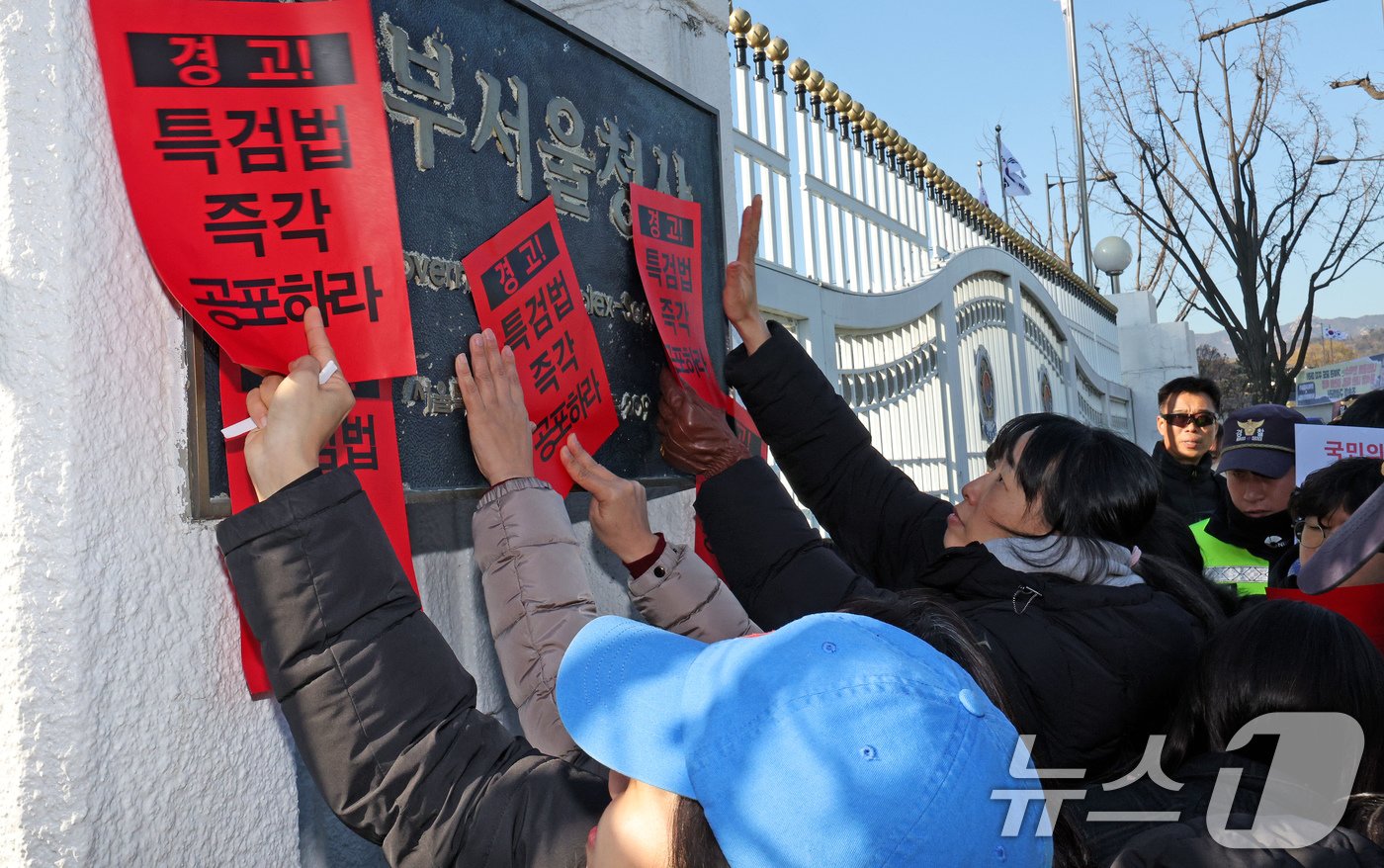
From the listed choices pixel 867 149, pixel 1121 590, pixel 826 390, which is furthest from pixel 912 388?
pixel 1121 590

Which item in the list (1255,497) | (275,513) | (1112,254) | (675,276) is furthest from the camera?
(1112,254)

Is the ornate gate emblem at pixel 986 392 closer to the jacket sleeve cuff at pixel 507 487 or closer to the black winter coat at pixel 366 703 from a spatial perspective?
the jacket sleeve cuff at pixel 507 487

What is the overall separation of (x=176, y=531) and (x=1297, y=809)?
1.43 m

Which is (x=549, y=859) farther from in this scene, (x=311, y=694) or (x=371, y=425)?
(x=371, y=425)

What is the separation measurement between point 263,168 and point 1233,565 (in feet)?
10.1

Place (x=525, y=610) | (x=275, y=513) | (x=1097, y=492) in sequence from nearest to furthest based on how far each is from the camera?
(x=275, y=513)
(x=525, y=610)
(x=1097, y=492)

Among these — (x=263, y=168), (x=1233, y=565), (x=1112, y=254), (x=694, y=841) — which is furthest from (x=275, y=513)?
(x=1112, y=254)

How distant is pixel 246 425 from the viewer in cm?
125

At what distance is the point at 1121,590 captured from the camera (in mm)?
1741

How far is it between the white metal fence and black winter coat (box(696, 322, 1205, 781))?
129 cm

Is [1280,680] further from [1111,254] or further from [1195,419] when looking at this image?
[1111,254]

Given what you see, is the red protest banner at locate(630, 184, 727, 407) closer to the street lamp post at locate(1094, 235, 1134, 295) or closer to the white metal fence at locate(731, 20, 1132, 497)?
the white metal fence at locate(731, 20, 1132, 497)

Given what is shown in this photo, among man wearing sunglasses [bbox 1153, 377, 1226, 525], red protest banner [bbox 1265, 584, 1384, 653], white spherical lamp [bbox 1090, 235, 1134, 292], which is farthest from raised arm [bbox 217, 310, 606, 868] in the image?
white spherical lamp [bbox 1090, 235, 1134, 292]
